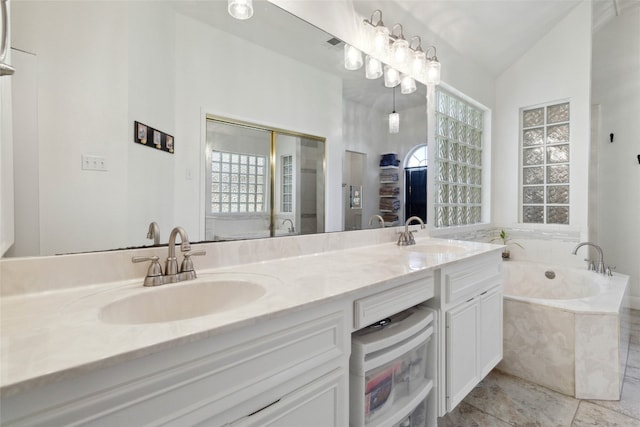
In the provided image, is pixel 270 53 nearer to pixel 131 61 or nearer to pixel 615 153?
pixel 131 61

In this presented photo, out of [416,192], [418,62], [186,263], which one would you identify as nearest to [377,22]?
[418,62]

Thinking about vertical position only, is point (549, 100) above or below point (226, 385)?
above

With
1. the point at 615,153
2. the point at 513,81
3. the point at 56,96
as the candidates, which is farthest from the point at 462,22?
the point at 56,96

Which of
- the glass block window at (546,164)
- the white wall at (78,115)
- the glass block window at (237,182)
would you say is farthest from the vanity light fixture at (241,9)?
the glass block window at (546,164)

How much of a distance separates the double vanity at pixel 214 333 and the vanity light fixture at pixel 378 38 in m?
1.34

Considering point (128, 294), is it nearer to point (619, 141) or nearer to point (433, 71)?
point (433, 71)

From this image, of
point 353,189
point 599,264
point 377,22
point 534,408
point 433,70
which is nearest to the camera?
point 534,408

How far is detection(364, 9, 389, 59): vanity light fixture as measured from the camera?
1.82m

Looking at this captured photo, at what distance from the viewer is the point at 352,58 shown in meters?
1.77

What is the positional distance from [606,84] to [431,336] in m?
3.83

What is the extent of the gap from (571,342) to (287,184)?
2.02m

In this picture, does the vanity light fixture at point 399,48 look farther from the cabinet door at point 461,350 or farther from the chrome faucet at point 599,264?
the chrome faucet at point 599,264

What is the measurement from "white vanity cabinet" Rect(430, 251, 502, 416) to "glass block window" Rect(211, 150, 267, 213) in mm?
920

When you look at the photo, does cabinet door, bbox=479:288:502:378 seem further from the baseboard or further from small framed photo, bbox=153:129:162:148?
the baseboard
